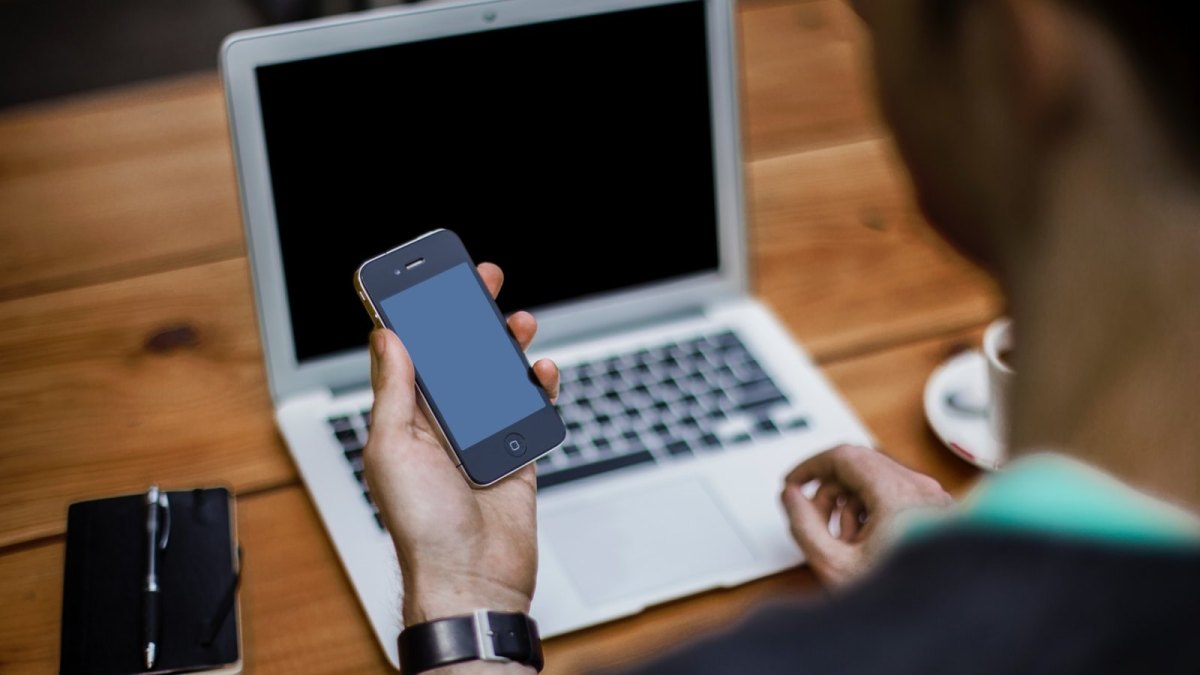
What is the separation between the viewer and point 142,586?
2.96 feet

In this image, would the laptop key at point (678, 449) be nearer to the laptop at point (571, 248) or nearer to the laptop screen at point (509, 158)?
the laptop at point (571, 248)

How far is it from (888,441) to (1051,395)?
533 mm

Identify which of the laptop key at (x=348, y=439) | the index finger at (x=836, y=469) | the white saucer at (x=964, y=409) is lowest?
the white saucer at (x=964, y=409)

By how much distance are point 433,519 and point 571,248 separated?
33 centimetres

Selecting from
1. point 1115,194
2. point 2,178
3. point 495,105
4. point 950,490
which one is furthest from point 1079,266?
point 2,178

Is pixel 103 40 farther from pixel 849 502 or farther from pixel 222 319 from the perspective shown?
pixel 849 502

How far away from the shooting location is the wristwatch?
2.61 ft

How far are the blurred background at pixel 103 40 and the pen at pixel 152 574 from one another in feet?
6.74

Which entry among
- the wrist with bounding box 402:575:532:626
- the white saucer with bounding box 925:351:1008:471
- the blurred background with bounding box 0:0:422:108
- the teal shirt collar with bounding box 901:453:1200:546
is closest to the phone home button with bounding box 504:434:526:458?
the wrist with bounding box 402:575:532:626

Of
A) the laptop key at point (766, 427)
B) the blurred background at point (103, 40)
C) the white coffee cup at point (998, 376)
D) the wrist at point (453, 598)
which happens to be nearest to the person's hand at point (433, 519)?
the wrist at point (453, 598)

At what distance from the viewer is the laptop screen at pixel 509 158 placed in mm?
1020

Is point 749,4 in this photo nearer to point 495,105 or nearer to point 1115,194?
point 495,105

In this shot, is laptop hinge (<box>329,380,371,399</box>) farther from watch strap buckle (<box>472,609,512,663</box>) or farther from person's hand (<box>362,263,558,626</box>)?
watch strap buckle (<box>472,609,512,663</box>)

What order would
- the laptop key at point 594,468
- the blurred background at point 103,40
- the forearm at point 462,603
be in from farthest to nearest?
the blurred background at point 103,40 < the laptop key at point 594,468 < the forearm at point 462,603
